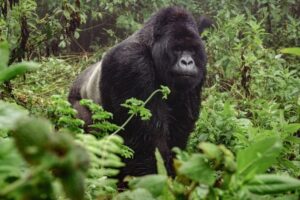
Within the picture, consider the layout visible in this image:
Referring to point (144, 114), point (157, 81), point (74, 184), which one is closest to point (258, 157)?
point (74, 184)

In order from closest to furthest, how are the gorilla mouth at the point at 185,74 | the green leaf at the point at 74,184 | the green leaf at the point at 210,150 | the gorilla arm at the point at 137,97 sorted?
the green leaf at the point at 74,184 → the green leaf at the point at 210,150 → the gorilla arm at the point at 137,97 → the gorilla mouth at the point at 185,74

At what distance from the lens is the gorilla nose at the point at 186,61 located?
334cm

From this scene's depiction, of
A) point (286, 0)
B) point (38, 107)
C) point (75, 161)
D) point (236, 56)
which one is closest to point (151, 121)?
point (38, 107)

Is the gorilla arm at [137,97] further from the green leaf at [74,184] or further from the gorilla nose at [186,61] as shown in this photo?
the green leaf at [74,184]

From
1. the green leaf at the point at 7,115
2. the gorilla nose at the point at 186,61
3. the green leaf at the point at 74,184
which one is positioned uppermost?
the green leaf at the point at 74,184

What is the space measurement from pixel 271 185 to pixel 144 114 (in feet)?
4.13

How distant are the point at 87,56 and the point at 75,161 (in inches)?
235

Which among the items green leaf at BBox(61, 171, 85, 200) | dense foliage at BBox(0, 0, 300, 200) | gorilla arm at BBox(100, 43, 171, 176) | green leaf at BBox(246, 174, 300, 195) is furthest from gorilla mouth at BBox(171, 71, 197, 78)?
green leaf at BBox(61, 171, 85, 200)

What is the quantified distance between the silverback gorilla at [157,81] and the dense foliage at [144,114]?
0.13 meters

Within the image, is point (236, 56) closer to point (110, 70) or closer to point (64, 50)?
point (110, 70)

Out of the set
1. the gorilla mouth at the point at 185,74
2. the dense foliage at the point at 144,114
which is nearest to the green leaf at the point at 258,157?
the dense foliage at the point at 144,114

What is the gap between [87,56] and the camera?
645 centimetres

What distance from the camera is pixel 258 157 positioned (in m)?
0.85

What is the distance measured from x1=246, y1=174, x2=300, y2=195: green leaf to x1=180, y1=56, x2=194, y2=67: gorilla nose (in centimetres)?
249
